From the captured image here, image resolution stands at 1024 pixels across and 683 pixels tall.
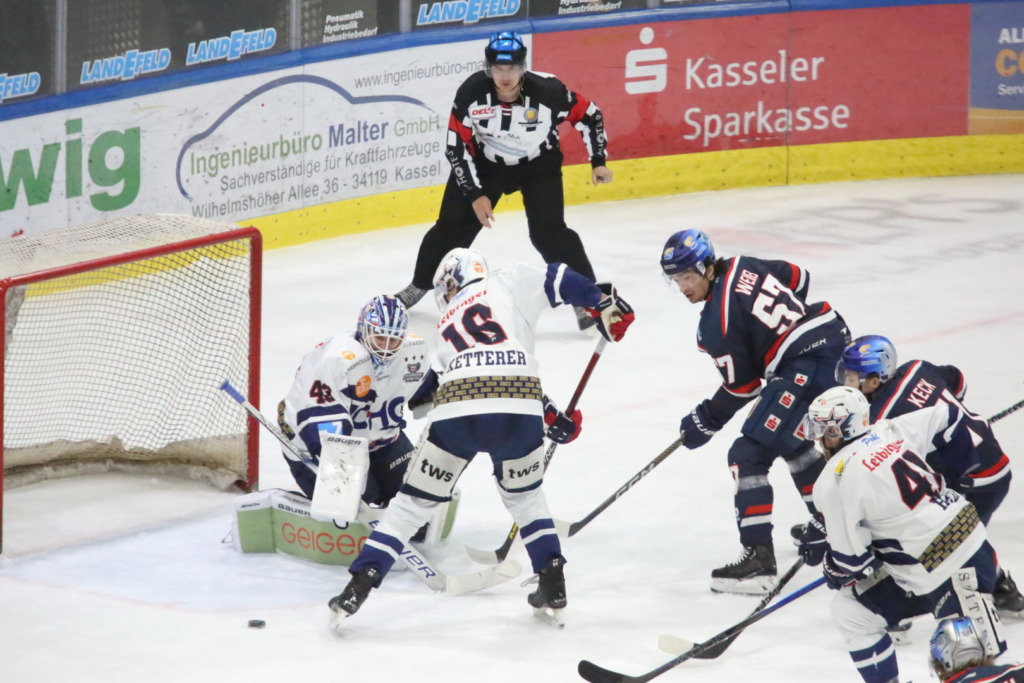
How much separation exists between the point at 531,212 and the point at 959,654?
4357 millimetres

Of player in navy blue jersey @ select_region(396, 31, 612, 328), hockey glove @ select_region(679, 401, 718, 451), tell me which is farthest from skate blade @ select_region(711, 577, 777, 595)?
player in navy blue jersey @ select_region(396, 31, 612, 328)

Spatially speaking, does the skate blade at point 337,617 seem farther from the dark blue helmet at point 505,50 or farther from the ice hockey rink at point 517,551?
the dark blue helmet at point 505,50

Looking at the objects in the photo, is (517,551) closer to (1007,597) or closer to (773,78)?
(1007,597)

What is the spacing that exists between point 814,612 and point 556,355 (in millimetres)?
2651

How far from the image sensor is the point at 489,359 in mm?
4371

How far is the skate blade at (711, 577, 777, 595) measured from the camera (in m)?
4.71

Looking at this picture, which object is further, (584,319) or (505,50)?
(584,319)

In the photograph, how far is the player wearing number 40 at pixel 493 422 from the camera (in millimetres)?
4348

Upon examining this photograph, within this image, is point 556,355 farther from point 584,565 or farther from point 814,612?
point 814,612

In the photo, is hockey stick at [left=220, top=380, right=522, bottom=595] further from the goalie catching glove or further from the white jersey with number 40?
the white jersey with number 40

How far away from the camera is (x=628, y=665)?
426cm

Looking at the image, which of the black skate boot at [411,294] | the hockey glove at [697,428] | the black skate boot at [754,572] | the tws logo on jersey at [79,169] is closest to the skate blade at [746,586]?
the black skate boot at [754,572]

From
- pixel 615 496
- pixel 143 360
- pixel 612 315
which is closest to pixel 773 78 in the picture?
pixel 143 360

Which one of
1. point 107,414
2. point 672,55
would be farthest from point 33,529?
point 672,55
